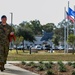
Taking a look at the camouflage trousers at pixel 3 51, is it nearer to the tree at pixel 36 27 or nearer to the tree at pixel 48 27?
the tree at pixel 36 27

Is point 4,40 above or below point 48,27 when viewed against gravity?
below

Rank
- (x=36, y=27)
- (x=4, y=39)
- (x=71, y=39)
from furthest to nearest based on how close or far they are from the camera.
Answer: (x=36, y=27)
(x=71, y=39)
(x=4, y=39)

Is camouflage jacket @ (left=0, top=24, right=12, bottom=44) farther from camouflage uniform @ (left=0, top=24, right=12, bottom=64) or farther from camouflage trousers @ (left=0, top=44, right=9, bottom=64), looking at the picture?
camouflage trousers @ (left=0, top=44, right=9, bottom=64)

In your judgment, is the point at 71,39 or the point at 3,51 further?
the point at 71,39

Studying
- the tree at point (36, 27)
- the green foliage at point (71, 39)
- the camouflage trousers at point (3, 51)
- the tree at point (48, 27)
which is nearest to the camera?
the camouflage trousers at point (3, 51)

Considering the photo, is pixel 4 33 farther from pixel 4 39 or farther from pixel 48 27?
pixel 48 27

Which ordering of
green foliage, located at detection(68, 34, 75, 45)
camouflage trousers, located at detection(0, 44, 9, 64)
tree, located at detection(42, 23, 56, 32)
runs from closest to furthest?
camouflage trousers, located at detection(0, 44, 9, 64)
green foliage, located at detection(68, 34, 75, 45)
tree, located at detection(42, 23, 56, 32)

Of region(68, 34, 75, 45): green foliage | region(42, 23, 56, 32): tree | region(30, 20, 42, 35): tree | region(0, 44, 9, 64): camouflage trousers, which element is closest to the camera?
region(0, 44, 9, 64): camouflage trousers

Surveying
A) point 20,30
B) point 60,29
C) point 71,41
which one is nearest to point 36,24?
point 60,29

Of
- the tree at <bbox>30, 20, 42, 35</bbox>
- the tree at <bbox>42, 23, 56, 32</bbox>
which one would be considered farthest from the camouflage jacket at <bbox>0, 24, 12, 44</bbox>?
the tree at <bbox>42, 23, 56, 32</bbox>

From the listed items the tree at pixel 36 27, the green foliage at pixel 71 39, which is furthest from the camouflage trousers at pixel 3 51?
the tree at pixel 36 27

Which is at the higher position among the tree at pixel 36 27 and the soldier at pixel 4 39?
the tree at pixel 36 27

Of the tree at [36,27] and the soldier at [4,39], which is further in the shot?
the tree at [36,27]

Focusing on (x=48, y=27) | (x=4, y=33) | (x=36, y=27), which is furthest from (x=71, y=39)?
(x=48, y=27)
